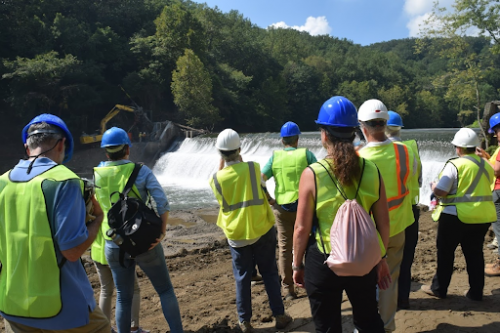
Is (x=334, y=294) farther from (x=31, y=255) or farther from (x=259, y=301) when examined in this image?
(x=259, y=301)

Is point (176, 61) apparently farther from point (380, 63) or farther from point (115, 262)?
point (380, 63)

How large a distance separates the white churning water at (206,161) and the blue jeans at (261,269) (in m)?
8.82

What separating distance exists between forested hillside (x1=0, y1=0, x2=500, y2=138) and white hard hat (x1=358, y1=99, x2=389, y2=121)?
1723 cm

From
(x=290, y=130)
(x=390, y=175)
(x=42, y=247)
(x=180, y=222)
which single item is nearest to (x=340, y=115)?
(x=390, y=175)

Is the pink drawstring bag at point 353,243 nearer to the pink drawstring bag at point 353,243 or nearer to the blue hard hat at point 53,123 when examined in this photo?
the pink drawstring bag at point 353,243

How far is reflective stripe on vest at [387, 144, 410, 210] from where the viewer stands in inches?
112

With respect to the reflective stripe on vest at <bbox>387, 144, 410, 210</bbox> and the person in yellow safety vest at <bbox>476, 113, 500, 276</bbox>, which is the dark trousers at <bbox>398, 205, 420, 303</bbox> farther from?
the person in yellow safety vest at <bbox>476, 113, 500, 276</bbox>

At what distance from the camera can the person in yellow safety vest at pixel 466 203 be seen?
3363mm

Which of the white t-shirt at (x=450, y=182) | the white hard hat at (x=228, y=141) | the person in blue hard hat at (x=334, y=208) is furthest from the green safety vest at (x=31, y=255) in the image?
the white t-shirt at (x=450, y=182)

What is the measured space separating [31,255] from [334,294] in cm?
154

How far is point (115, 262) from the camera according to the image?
2.92 metres

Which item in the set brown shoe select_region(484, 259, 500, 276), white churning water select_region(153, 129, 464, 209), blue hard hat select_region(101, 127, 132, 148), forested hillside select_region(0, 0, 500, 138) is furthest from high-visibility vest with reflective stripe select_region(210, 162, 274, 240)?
forested hillside select_region(0, 0, 500, 138)

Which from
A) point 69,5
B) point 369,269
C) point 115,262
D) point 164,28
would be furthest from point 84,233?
point 69,5

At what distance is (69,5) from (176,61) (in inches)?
431
